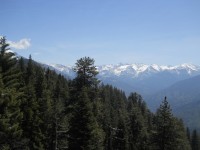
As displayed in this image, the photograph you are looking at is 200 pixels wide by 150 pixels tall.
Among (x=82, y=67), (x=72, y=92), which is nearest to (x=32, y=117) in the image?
(x=72, y=92)

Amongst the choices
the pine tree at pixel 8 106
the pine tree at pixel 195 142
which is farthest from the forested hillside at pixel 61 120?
the pine tree at pixel 195 142

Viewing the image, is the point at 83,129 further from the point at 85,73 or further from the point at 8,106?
the point at 85,73

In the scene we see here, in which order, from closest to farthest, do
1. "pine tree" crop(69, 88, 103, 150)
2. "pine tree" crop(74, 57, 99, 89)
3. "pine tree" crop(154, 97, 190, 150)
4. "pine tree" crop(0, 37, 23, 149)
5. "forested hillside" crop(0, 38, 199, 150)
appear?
"pine tree" crop(0, 37, 23, 149)
"forested hillside" crop(0, 38, 199, 150)
"pine tree" crop(69, 88, 103, 150)
"pine tree" crop(154, 97, 190, 150)
"pine tree" crop(74, 57, 99, 89)

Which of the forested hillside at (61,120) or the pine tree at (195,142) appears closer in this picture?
the forested hillside at (61,120)

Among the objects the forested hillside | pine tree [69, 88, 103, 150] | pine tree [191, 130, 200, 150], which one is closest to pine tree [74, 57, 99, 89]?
the forested hillside

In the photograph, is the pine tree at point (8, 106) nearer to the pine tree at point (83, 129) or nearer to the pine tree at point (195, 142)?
the pine tree at point (83, 129)

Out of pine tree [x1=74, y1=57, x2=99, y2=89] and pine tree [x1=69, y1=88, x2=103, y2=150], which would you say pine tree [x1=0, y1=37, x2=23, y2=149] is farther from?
pine tree [x1=74, y1=57, x2=99, y2=89]

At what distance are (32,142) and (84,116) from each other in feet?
45.3

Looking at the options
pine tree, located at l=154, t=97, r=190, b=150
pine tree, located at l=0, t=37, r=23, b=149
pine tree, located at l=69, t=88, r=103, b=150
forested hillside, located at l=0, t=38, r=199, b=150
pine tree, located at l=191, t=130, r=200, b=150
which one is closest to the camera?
pine tree, located at l=0, t=37, r=23, b=149

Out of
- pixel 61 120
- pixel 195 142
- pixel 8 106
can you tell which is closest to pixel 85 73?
pixel 61 120

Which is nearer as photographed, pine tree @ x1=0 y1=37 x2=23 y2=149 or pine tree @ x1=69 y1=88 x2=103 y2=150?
pine tree @ x1=0 y1=37 x2=23 y2=149

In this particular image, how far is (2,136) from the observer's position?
3422 cm

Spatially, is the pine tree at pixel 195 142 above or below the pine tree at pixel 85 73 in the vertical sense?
below

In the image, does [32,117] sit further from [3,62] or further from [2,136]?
[2,136]
